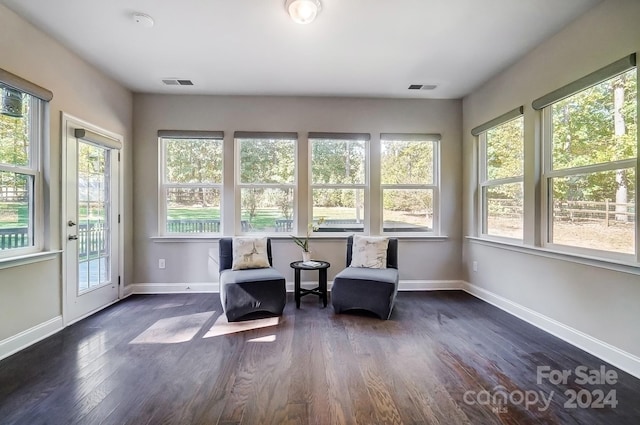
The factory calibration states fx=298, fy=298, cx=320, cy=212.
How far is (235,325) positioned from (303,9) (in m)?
2.88

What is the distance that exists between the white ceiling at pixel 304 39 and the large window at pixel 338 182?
82 centimetres

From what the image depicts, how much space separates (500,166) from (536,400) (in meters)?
2.67

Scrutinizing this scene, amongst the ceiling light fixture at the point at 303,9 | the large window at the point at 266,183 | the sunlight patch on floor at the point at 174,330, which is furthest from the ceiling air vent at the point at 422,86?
the sunlight patch on floor at the point at 174,330

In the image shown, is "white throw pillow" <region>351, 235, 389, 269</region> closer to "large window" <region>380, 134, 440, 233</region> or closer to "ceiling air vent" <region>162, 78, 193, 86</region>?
"large window" <region>380, 134, 440, 233</region>

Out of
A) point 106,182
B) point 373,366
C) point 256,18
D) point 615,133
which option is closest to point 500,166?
point 615,133

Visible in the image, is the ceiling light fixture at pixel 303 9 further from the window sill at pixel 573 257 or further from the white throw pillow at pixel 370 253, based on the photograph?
the window sill at pixel 573 257

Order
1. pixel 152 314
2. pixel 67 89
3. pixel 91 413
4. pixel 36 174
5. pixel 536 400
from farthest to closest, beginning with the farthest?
pixel 152 314, pixel 67 89, pixel 36 174, pixel 536 400, pixel 91 413

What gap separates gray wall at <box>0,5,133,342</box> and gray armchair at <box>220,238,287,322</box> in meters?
1.57

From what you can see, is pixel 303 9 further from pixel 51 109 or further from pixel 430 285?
pixel 430 285

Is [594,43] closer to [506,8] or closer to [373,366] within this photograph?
[506,8]

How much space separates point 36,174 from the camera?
2.71 meters

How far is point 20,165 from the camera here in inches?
102

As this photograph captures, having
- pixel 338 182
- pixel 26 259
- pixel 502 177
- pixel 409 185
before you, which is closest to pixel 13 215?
pixel 26 259

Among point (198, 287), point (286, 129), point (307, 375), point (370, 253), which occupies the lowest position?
point (307, 375)
